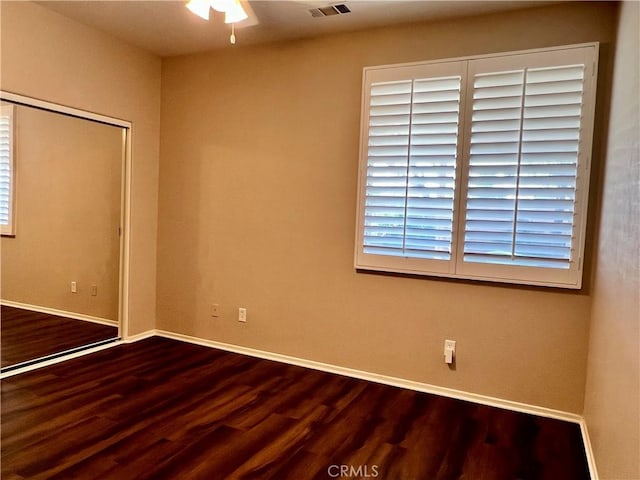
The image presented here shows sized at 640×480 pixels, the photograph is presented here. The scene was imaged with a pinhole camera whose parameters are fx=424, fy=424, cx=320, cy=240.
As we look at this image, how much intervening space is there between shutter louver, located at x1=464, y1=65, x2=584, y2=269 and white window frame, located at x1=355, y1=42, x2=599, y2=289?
1.5 inches

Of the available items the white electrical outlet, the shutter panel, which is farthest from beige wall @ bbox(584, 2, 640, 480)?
the shutter panel

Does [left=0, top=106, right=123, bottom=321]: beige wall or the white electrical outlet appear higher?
[left=0, top=106, right=123, bottom=321]: beige wall

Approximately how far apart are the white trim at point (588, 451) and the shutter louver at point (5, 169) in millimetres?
4410

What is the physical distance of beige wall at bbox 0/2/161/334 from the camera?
9.93ft

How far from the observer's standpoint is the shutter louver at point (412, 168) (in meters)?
3.01

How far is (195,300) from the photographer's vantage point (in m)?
4.08

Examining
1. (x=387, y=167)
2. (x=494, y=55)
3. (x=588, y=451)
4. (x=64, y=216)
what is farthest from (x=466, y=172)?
(x=64, y=216)

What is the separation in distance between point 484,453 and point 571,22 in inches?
107

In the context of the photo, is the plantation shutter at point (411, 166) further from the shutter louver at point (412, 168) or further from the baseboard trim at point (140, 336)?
the baseboard trim at point (140, 336)

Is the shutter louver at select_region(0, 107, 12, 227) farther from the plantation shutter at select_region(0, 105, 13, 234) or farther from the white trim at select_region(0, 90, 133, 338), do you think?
the white trim at select_region(0, 90, 133, 338)

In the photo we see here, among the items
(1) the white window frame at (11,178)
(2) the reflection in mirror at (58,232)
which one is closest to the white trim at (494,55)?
(2) the reflection in mirror at (58,232)

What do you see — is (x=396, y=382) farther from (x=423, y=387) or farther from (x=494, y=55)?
(x=494, y=55)

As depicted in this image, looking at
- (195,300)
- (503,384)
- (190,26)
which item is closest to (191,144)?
(190,26)

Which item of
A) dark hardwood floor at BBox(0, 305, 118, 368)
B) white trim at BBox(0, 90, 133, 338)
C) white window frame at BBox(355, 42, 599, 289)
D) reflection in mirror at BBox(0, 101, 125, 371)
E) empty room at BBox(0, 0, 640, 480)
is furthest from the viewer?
white trim at BBox(0, 90, 133, 338)
